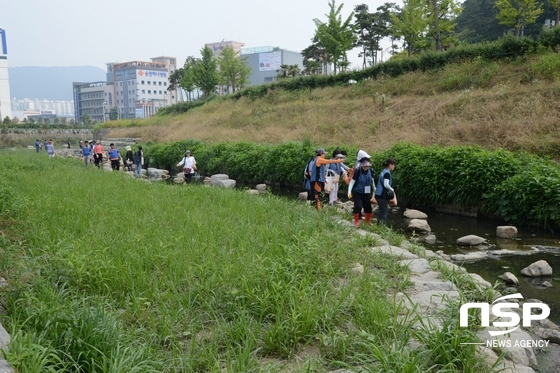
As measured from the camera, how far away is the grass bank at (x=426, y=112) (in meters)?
16.2

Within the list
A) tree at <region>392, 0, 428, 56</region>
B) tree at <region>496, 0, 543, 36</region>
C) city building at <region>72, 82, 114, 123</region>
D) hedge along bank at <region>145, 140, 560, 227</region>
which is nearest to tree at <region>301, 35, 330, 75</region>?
tree at <region>392, 0, 428, 56</region>

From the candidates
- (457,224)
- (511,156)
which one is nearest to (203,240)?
(457,224)

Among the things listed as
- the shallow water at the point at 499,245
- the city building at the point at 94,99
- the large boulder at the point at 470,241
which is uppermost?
the city building at the point at 94,99

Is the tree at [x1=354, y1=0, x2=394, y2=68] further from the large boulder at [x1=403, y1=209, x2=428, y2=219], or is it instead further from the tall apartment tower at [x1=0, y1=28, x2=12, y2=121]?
the tall apartment tower at [x1=0, y1=28, x2=12, y2=121]

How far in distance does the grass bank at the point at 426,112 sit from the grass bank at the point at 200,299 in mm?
11073

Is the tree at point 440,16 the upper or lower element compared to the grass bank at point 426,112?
upper

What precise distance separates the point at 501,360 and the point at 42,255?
5.05 meters

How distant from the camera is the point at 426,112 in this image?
21.8 m

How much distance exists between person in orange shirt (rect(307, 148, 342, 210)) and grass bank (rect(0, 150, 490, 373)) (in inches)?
133

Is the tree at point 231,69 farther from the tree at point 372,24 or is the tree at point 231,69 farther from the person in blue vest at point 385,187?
the person in blue vest at point 385,187

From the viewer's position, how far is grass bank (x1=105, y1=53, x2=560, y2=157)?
53.2ft

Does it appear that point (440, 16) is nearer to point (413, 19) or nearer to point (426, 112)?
point (413, 19)

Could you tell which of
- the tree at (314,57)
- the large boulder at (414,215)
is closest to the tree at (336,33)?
the tree at (314,57)

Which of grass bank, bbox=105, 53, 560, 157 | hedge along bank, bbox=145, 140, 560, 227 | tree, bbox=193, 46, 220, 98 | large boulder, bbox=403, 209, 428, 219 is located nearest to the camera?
hedge along bank, bbox=145, 140, 560, 227
